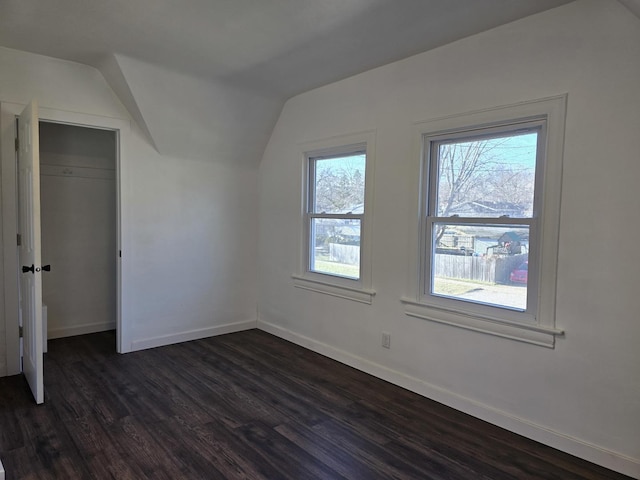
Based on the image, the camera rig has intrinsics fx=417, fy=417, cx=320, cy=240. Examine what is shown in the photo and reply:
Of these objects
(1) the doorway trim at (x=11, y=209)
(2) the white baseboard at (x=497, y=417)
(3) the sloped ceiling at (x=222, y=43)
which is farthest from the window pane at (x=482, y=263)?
(1) the doorway trim at (x=11, y=209)

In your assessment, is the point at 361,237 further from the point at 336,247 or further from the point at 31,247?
the point at 31,247

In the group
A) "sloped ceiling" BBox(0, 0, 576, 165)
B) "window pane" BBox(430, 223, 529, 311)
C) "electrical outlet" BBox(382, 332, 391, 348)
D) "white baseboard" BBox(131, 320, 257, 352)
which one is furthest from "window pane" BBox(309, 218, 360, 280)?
"sloped ceiling" BBox(0, 0, 576, 165)

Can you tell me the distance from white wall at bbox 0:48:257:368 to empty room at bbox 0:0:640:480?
0.02 metres

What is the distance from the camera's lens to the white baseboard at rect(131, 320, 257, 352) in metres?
4.07

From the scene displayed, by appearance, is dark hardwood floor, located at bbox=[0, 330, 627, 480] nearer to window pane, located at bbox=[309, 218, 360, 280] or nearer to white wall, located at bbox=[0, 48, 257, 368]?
white wall, located at bbox=[0, 48, 257, 368]

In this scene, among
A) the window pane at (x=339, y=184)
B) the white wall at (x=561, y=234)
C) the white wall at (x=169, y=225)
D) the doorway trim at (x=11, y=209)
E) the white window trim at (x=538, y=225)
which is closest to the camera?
the white wall at (x=561, y=234)

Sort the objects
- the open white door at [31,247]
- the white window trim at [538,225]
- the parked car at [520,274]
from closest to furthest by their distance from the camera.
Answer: the white window trim at [538,225] < the parked car at [520,274] < the open white door at [31,247]

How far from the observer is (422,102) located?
3.10 meters

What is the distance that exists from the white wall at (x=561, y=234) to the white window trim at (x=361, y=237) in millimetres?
74

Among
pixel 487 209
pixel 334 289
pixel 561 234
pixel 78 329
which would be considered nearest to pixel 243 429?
pixel 334 289

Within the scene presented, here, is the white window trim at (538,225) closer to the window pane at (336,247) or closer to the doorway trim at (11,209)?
the window pane at (336,247)

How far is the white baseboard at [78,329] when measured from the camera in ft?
14.2

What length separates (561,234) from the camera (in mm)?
2404

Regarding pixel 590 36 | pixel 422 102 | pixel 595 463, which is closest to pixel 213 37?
pixel 422 102
